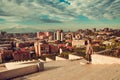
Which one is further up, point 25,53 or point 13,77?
point 13,77

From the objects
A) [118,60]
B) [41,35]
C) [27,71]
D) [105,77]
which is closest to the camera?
[105,77]

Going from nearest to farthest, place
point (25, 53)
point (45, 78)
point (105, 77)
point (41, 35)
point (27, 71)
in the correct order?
point (105, 77), point (45, 78), point (27, 71), point (25, 53), point (41, 35)

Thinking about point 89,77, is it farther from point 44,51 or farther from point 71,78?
point 44,51

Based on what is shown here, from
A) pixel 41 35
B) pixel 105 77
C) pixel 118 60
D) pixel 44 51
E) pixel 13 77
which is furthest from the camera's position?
pixel 41 35

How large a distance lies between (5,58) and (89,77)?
39.2 metres

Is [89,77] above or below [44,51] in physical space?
above

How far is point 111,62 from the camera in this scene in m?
6.02

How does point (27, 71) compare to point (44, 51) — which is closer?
point (27, 71)

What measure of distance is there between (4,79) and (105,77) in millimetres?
2587

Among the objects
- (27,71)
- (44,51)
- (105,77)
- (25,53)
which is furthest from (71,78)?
(44,51)

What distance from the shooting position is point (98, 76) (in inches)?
174

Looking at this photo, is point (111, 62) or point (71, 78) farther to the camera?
point (111, 62)

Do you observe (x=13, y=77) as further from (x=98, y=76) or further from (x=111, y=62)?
(x=111, y=62)

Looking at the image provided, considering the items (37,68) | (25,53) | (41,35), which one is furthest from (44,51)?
(41,35)
